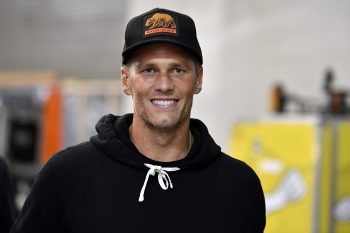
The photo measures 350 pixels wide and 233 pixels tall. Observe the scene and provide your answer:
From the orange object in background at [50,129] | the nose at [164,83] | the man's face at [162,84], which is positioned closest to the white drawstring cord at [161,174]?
the man's face at [162,84]

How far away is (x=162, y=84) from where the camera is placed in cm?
201

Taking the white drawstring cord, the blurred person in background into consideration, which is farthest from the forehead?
the blurred person in background

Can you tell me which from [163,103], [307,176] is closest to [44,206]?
[163,103]

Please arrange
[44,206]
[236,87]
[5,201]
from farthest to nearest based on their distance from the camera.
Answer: [236,87] < [5,201] < [44,206]

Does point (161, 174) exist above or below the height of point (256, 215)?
above

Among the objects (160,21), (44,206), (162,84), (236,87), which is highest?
(160,21)

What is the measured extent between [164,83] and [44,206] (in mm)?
564

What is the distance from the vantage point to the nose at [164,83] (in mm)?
2008

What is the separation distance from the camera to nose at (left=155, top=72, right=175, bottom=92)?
201cm

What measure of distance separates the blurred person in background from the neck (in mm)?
965

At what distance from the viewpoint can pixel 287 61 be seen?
754 centimetres

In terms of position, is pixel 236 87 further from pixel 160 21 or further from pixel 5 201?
pixel 160 21

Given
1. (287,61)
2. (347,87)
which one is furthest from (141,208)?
(287,61)

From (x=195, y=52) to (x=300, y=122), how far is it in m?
2.96
